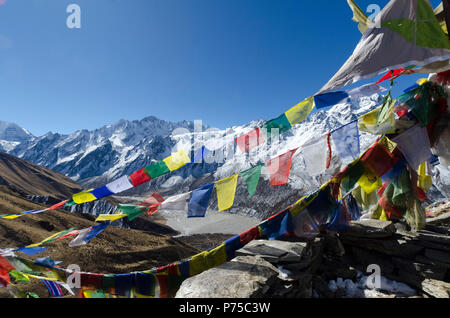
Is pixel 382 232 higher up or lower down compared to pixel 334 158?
lower down

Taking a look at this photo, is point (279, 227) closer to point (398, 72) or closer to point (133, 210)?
point (133, 210)

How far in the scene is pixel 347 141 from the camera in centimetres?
460

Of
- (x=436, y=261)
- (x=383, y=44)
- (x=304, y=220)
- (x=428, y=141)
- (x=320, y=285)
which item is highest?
(x=383, y=44)

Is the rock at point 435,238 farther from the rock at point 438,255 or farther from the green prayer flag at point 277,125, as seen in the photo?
the green prayer flag at point 277,125

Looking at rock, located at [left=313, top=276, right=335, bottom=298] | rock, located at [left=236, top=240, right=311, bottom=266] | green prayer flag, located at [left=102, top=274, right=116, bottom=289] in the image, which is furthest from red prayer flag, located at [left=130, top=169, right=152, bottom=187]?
rock, located at [left=313, top=276, right=335, bottom=298]

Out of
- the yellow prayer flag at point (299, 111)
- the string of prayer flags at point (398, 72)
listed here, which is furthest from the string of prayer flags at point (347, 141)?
the string of prayer flags at point (398, 72)

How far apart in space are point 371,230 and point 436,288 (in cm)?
121

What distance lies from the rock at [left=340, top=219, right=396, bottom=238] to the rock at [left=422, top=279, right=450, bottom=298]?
954 mm

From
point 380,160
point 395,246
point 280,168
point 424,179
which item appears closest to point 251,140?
point 280,168

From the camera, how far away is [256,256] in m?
3.51

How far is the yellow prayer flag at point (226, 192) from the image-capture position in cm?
416
